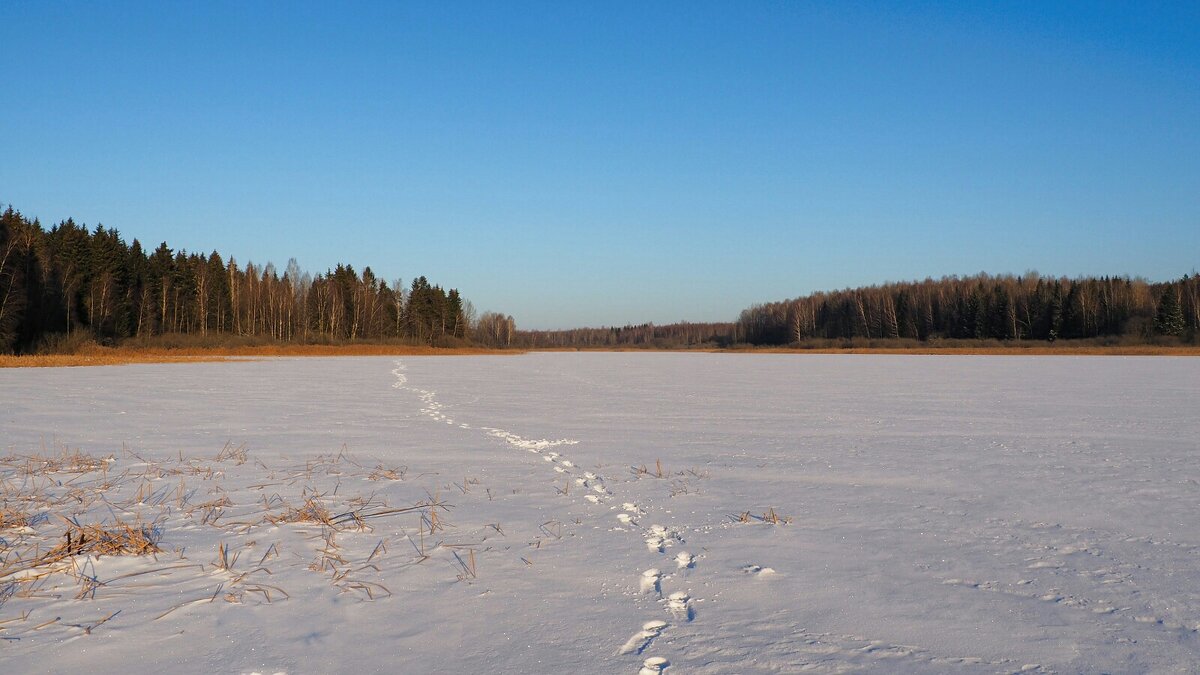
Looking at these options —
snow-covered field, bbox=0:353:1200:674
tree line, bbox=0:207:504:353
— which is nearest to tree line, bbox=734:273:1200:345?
tree line, bbox=0:207:504:353

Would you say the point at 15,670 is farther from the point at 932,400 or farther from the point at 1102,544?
the point at 932,400

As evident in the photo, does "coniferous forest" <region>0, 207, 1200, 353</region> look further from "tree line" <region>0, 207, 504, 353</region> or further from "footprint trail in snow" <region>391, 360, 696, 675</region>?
"footprint trail in snow" <region>391, 360, 696, 675</region>

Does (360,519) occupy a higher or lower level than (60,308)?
lower

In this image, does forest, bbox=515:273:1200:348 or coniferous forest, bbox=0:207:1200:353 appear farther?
forest, bbox=515:273:1200:348

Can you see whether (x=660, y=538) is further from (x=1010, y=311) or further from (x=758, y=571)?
(x=1010, y=311)

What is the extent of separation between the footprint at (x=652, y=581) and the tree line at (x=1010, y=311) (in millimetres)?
64266

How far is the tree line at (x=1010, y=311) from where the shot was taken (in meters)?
60.6

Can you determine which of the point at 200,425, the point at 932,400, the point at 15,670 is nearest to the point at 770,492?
the point at 15,670

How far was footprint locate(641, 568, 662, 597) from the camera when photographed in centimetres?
366

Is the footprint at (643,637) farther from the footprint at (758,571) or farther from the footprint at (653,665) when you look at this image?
the footprint at (758,571)

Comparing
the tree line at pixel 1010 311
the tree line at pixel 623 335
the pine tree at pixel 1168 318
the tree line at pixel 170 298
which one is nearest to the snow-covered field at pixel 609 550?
the tree line at pixel 170 298

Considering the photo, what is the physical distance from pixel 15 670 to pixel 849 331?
88731 millimetres

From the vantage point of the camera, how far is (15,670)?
2723 millimetres

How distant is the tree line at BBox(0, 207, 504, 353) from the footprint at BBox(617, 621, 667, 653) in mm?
41050
